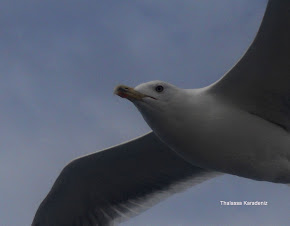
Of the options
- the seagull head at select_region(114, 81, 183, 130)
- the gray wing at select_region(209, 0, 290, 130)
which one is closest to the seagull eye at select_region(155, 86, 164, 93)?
the seagull head at select_region(114, 81, 183, 130)

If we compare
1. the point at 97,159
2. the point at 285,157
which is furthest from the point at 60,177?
the point at 285,157

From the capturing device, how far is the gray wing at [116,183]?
8781mm

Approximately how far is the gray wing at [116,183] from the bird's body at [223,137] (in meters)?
1.27

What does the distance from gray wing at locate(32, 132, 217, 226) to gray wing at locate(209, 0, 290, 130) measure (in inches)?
56.5

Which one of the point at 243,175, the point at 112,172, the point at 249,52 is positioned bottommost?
the point at 243,175

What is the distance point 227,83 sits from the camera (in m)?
7.49

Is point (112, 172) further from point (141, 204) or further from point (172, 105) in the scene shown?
point (172, 105)

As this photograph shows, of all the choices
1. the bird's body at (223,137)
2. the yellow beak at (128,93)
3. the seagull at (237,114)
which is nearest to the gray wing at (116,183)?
the seagull at (237,114)

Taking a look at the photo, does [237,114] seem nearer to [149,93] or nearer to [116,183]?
[149,93]

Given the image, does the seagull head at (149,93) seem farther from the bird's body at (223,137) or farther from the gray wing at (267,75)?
the gray wing at (267,75)

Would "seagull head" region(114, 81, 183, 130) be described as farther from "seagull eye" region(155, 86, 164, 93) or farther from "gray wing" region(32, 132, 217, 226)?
"gray wing" region(32, 132, 217, 226)

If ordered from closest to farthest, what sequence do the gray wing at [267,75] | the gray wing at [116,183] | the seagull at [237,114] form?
the gray wing at [267,75] < the seagull at [237,114] < the gray wing at [116,183]

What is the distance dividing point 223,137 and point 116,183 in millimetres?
2361

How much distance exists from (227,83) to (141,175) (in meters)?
2.26
